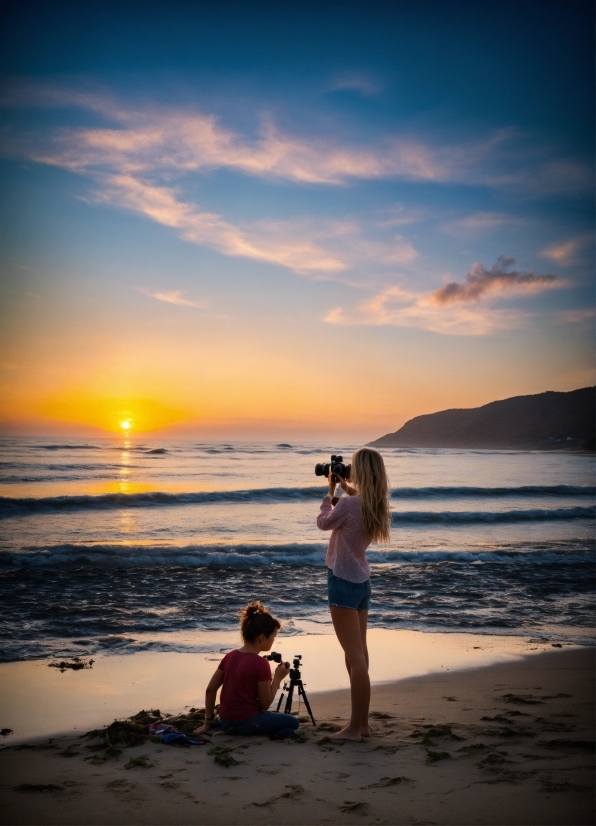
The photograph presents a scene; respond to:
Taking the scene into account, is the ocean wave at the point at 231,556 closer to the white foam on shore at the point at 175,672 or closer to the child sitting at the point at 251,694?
the white foam on shore at the point at 175,672

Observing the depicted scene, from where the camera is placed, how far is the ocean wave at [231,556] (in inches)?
471

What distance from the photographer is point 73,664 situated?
6379 mm

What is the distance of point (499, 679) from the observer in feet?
20.1

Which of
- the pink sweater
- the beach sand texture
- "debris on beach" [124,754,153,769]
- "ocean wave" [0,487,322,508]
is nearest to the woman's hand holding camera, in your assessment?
the beach sand texture

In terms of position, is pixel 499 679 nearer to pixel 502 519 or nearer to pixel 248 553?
pixel 248 553

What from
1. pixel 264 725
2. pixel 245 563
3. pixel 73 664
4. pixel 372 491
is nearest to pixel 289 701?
pixel 264 725

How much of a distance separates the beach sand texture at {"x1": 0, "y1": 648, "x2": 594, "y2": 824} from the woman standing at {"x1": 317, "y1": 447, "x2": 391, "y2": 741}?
1.76 ft

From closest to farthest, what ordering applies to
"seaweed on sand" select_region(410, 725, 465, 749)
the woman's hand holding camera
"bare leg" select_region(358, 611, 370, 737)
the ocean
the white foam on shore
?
"seaweed on sand" select_region(410, 725, 465, 749) → "bare leg" select_region(358, 611, 370, 737) → the woman's hand holding camera → the white foam on shore → the ocean

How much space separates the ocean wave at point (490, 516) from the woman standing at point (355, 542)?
14878mm

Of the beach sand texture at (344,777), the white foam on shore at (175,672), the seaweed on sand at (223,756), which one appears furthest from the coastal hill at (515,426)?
the seaweed on sand at (223,756)

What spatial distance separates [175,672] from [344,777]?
306 centimetres

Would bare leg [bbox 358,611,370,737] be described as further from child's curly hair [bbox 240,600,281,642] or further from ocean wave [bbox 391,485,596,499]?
ocean wave [bbox 391,485,596,499]

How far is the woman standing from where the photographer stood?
14.4ft

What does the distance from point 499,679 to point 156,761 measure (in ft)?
12.7
